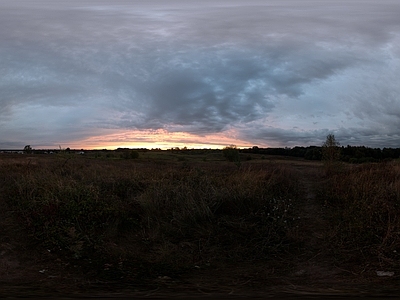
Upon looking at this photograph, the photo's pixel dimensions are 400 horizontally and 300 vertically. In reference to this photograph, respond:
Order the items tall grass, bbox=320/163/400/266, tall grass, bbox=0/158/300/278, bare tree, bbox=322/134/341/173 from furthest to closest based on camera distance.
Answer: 1. bare tree, bbox=322/134/341/173
2. tall grass, bbox=0/158/300/278
3. tall grass, bbox=320/163/400/266

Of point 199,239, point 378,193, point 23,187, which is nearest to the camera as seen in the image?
point 199,239

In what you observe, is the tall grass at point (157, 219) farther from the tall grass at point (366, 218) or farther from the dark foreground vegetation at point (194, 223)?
the tall grass at point (366, 218)

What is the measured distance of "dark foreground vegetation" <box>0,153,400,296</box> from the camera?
20.2 feet

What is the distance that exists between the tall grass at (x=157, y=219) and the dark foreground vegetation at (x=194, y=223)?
21mm

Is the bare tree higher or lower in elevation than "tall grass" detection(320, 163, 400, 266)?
higher

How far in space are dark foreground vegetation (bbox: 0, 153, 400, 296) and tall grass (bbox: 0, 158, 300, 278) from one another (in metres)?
0.02

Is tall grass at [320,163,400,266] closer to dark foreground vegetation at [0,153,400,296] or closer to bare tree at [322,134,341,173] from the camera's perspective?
dark foreground vegetation at [0,153,400,296]

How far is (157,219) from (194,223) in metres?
0.85

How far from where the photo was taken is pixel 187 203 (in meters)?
8.02

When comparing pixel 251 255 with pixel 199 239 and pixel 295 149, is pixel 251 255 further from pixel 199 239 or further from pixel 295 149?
pixel 295 149

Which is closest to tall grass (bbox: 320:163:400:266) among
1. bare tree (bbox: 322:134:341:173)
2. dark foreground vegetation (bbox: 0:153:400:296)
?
dark foreground vegetation (bbox: 0:153:400:296)

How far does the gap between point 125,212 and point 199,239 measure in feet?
6.66

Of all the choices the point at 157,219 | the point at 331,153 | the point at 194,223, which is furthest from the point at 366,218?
the point at 331,153

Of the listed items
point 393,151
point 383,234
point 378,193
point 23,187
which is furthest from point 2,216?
point 393,151
